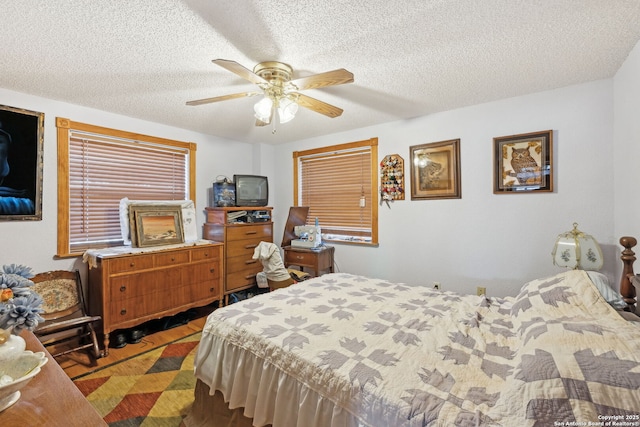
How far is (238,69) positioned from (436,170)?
7.36 ft

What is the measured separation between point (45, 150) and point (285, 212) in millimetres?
2703

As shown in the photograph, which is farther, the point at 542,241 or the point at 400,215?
the point at 400,215

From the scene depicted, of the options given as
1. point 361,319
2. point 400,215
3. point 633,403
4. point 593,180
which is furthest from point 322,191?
point 633,403

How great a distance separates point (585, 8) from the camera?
4.51ft

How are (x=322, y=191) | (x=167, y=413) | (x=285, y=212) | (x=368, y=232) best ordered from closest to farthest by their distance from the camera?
(x=167, y=413)
(x=368, y=232)
(x=322, y=191)
(x=285, y=212)

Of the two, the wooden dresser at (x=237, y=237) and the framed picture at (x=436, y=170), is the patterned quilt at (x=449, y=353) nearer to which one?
the framed picture at (x=436, y=170)

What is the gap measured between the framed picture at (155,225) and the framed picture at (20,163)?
73 centimetres

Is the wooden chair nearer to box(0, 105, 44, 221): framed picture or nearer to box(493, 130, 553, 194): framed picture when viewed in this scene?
box(0, 105, 44, 221): framed picture

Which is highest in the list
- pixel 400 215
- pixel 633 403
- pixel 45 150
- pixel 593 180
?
pixel 45 150

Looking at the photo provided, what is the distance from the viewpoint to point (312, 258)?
11.4 feet

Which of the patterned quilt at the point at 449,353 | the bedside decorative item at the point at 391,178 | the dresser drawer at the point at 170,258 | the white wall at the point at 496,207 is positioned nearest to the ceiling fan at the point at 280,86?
the white wall at the point at 496,207

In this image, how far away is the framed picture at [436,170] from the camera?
9.40 feet

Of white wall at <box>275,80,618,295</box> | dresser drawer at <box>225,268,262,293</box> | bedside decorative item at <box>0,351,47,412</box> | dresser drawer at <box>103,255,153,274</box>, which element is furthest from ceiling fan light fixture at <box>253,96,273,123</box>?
dresser drawer at <box>225,268,262,293</box>

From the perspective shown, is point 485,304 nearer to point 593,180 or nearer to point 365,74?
point 593,180
